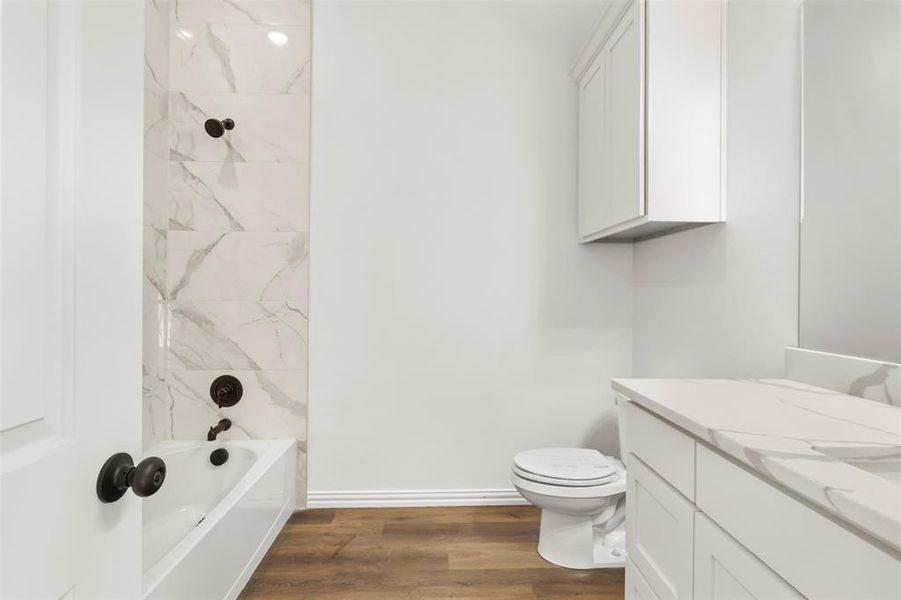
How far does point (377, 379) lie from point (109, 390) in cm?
173

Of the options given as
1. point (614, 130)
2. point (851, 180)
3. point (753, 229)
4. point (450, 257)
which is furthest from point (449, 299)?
point (851, 180)

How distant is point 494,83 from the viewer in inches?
91.2

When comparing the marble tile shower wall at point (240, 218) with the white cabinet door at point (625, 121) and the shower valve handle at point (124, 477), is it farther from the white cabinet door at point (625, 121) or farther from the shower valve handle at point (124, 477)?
the shower valve handle at point (124, 477)

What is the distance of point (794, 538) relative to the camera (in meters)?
0.66

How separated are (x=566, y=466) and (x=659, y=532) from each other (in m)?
0.74

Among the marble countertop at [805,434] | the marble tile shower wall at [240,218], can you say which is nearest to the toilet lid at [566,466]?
the marble countertop at [805,434]

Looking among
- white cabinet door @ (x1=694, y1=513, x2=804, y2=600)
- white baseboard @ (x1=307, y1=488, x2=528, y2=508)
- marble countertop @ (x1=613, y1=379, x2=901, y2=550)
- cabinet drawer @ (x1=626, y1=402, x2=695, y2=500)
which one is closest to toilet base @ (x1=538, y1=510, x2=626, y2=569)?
white baseboard @ (x1=307, y1=488, x2=528, y2=508)

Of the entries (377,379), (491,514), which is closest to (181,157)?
(377,379)

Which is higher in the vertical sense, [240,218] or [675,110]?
[675,110]

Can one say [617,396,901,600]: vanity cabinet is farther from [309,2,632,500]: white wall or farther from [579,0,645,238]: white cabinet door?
[309,2,632,500]: white wall

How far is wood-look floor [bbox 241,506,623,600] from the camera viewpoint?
64.5 inches

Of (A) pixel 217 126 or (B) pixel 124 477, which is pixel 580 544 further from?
(A) pixel 217 126

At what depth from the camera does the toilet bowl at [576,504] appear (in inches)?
66.8

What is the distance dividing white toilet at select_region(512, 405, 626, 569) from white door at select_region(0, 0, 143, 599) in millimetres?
1375
